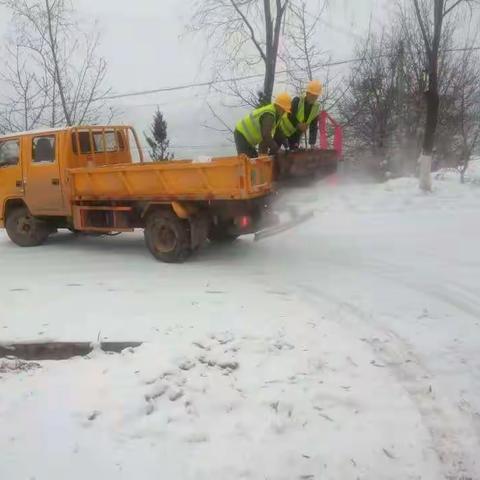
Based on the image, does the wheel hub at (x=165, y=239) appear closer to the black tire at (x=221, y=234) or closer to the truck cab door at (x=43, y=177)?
the black tire at (x=221, y=234)

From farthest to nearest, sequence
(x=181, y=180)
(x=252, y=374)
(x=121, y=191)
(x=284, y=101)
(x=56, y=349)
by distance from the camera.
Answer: (x=121, y=191) < (x=284, y=101) < (x=181, y=180) < (x=56, y=349) < (x=252, y=374)

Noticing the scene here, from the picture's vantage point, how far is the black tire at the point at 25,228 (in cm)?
932

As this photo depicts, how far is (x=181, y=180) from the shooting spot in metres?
7.44

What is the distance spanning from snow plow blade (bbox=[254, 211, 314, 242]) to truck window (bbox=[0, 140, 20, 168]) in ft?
14.0

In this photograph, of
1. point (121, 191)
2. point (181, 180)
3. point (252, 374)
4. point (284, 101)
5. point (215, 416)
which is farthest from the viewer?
point (121, 191)

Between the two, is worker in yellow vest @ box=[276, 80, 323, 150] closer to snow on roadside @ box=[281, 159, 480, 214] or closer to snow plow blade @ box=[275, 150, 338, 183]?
snow plow blade @ box=[275, 150, 338, 183]

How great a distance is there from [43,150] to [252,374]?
6.03m

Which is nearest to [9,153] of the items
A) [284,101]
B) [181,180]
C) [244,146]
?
[181,180]

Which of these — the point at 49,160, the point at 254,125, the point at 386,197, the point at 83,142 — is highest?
the point at 254,125

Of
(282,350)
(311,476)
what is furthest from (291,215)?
(311,476)

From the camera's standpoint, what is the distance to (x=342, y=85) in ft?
81.3

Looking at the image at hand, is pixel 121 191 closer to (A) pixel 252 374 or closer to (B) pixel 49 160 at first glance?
(B) pixel 49 160

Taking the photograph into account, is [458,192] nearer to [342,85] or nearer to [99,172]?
[99,172]

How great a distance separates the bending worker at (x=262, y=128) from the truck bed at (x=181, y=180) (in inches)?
15.8
